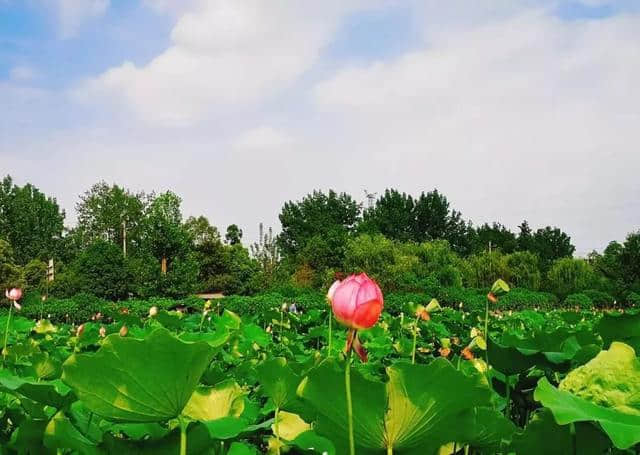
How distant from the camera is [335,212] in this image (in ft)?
155

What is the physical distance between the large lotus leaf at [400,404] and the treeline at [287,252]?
18.2 meters

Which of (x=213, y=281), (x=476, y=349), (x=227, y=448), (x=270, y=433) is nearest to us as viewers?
(x=227, y=448)

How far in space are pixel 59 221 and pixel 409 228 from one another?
2417 centimetres

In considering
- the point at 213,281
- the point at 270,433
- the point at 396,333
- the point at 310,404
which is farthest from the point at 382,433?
the point at 213,281

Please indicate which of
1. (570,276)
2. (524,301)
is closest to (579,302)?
(524,301)

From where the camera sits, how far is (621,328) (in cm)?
149

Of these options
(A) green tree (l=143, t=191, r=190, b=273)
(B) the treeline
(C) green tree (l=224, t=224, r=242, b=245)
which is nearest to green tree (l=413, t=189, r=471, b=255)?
(B) the treeline

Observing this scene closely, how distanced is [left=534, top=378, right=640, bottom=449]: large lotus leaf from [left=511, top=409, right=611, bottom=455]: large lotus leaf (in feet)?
0.35

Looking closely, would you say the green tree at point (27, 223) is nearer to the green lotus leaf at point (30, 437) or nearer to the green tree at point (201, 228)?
the green tree at point (201, 228)

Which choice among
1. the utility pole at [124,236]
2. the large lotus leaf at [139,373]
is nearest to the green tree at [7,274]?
the utility pole at [124,236]

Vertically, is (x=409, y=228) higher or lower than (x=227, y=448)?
higher

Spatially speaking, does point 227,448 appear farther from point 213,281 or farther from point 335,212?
point 335,212

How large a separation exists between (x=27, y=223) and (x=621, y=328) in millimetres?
36178

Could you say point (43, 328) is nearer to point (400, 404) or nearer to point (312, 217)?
point (400, 404)
